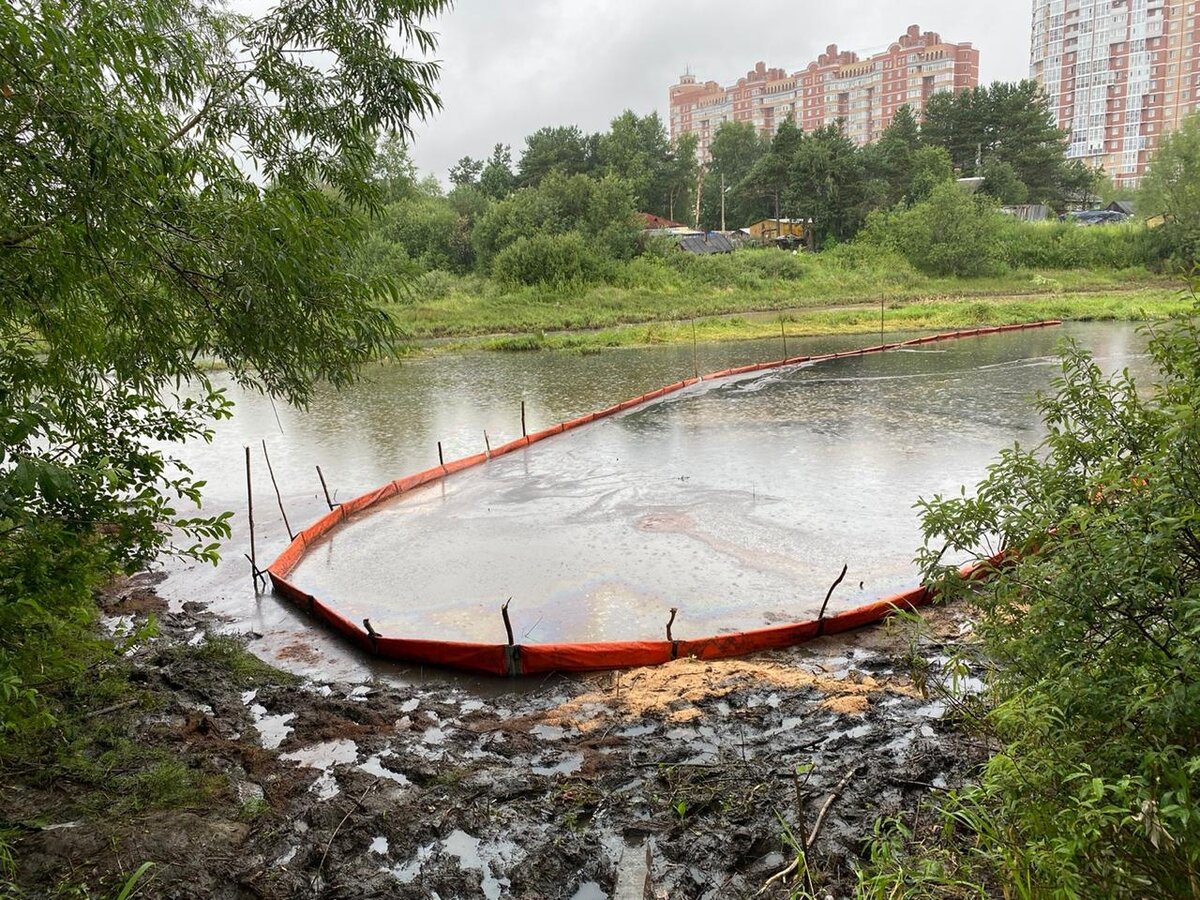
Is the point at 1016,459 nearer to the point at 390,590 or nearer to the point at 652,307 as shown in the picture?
the point at 390,590

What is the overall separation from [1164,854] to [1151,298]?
35.4 meters

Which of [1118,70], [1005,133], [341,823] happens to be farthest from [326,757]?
[1118,70]

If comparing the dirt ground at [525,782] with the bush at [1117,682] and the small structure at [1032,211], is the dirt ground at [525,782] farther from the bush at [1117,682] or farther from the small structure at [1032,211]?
the small structure at [1032,211]

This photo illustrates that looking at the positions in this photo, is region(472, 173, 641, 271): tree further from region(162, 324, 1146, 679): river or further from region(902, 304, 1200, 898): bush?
region(902, 304, 1200, 898): bush

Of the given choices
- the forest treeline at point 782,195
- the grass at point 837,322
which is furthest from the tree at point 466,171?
the grass at point 837,322

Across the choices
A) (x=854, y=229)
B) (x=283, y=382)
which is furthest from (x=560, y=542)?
(x=854, y=229)

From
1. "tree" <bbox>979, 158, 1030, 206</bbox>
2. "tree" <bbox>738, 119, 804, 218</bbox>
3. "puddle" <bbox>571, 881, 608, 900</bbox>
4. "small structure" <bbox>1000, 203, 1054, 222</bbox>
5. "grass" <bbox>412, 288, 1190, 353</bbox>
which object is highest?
"tree" <bbox>738, 119, 804, 218</bbox>

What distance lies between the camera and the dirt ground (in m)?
4.12

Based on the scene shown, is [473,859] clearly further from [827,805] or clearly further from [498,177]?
[498,177]

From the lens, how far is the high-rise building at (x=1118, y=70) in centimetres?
7138

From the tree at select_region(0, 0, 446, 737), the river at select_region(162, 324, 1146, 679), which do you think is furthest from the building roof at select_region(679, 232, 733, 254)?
the tree at select_region(0, 0, 446, 737)

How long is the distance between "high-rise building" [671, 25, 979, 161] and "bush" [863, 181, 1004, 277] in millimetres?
39889

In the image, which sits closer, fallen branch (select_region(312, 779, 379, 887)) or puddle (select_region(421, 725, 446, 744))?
fallen branch (select_region(312, 779, 379, 887))

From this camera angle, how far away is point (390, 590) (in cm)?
865
